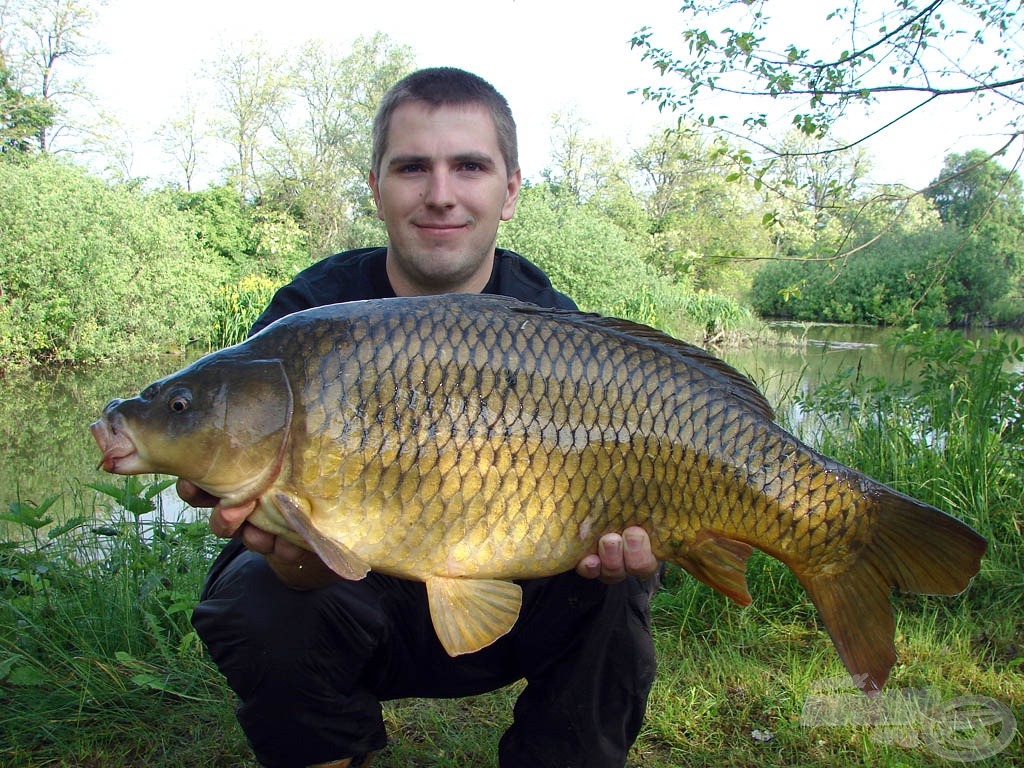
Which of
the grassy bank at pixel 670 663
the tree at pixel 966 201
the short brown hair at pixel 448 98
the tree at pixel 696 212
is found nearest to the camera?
the grassy bank at pixel 670 663

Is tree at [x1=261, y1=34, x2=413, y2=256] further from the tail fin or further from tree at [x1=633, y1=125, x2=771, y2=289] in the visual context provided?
the tail fin

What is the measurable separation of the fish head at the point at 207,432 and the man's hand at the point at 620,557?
0.50 metres

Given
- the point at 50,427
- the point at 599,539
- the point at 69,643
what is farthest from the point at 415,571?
Answer: the point at 50,427

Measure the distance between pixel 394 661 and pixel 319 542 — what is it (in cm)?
47

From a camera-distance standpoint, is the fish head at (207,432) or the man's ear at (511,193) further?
the man's ear at (511,193)

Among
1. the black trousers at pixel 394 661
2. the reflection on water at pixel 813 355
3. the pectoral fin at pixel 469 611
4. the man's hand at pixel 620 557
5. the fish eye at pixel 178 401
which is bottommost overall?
the reflection on water at pixel 813 355

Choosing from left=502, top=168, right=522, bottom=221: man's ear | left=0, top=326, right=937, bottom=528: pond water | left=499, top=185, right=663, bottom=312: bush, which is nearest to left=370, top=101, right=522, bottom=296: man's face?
left=502, top=168, right=522, bottom=221: man's ear

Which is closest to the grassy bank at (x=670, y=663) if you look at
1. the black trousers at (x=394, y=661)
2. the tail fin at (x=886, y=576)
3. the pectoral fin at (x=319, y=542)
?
Answer: the black trousers at (x=394, y=661)

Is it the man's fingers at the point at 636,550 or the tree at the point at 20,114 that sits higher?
the tree at the point at 20,114

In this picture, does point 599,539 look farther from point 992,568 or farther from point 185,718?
point 992,568

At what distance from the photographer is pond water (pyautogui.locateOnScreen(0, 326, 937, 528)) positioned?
14.0 ft

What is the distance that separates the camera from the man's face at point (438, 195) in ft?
5.47

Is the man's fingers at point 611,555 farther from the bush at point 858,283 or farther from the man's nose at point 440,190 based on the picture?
the bush at point 858,283

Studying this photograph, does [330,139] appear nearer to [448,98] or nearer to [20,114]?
[20,114]
